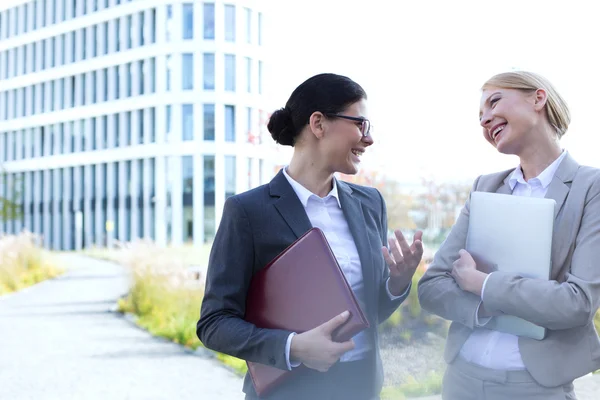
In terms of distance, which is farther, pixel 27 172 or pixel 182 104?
pixel 27 172

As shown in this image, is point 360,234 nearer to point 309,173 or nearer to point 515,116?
point 309,173

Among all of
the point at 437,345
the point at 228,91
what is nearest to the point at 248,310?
the point at 437,345

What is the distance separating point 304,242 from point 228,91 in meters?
30.4

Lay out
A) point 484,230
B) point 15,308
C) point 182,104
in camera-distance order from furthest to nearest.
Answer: point 182,104 → point 15,308 → point 484,230

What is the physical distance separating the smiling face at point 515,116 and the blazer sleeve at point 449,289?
18 centimetres

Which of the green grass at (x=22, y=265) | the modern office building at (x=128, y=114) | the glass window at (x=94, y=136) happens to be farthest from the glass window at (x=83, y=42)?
the green grass at (x=22, y=265)

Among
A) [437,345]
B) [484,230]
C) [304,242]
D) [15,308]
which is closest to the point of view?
[304,242]

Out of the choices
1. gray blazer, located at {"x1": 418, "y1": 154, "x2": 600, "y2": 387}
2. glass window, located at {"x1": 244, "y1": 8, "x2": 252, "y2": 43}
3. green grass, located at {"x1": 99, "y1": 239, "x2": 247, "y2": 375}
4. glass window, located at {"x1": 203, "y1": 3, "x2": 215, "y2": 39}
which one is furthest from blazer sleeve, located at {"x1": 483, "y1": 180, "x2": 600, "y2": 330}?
glass window, located at {"x1": 203, "y1": 3, "x2": 215, "y2": 39}

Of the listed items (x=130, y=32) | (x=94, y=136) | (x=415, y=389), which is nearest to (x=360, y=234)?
(x=415, y=389)

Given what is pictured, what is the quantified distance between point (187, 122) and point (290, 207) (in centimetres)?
3050

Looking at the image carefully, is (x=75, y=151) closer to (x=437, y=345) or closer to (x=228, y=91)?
(x=228, y=91)

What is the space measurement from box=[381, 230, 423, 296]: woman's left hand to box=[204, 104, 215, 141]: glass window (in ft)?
98.5

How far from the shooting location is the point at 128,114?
111 ft

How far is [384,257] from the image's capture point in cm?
186
